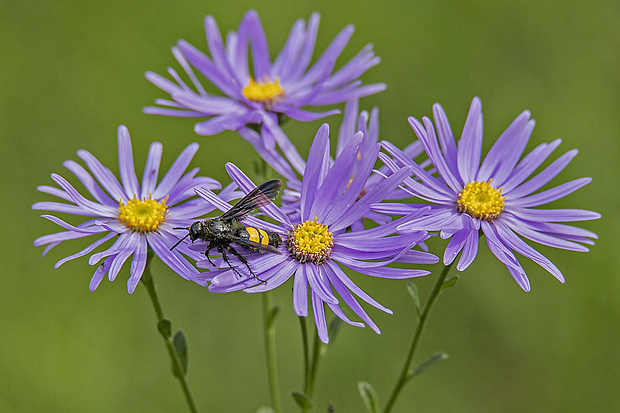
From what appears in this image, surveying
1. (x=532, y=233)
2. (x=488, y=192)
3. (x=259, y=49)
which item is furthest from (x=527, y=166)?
(x=259, y=49)

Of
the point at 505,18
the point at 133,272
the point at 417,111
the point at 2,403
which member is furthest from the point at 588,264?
the point at 2,403

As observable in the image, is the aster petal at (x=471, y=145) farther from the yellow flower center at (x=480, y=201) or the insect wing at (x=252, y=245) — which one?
the insect wing at (x=252, y=245)

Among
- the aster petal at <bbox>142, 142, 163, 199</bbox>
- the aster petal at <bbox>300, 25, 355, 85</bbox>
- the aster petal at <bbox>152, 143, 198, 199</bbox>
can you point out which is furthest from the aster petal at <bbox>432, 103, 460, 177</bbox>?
the aster petal at <bbox>142, 142, 163, 199</bbox>

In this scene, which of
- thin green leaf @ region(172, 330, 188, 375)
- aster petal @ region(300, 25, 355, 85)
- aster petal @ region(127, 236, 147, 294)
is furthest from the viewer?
aster petal @ region(300, 25, 355, 85)

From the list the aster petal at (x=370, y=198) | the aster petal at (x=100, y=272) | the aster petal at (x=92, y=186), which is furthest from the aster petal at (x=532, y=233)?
the aster petal at (x=92, y=186)

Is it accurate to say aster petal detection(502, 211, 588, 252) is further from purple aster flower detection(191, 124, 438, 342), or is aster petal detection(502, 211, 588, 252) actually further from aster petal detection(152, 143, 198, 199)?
aster petal detection(152, 143, 198, 199)

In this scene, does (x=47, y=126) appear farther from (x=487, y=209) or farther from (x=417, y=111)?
(x=487, y=209)
